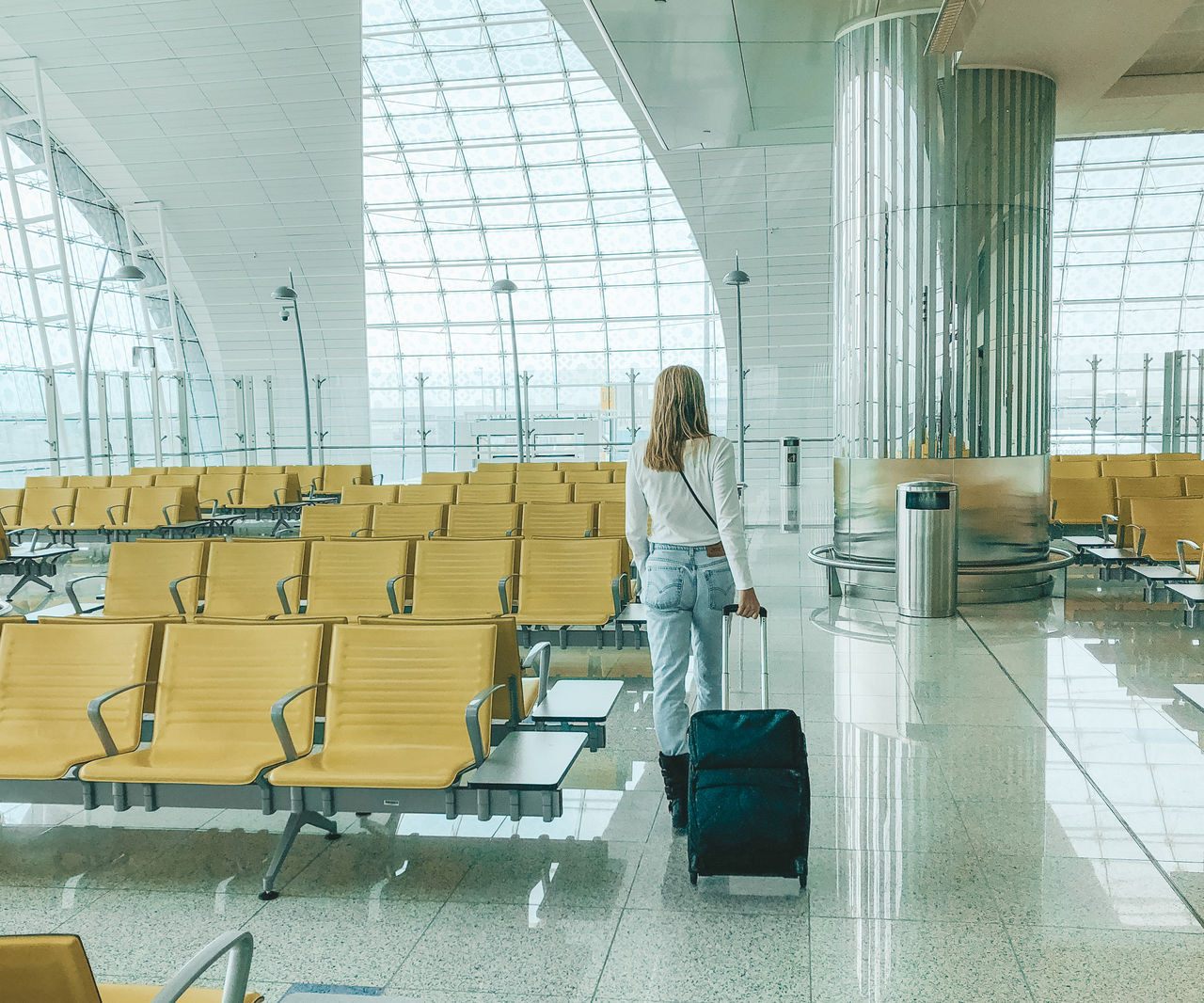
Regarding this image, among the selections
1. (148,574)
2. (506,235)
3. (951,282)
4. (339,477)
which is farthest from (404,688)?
(506,235)

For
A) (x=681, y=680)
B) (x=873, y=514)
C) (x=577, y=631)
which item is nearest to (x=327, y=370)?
(x=873, y=514)

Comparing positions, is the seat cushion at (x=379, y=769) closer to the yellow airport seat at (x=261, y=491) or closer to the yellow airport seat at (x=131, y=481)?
the yellow airport seat at (x=261, y=491)

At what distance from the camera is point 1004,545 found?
9.63 m

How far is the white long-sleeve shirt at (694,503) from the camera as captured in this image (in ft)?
13.3

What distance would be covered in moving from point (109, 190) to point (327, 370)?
7945mm

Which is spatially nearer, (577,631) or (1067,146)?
(577,631)

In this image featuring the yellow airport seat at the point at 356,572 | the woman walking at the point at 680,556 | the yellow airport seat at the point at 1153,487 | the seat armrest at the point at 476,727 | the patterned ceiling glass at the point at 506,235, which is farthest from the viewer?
the patterned ceiling glass at the point at 506,235

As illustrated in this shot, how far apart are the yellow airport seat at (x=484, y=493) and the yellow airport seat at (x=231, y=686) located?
22.2ft

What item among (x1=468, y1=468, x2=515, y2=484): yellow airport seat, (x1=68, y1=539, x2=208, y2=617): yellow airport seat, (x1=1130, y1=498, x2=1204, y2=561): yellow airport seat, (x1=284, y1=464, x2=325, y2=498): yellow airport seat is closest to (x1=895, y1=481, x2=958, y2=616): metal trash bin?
(x1=1130, y1=498, x2=1204, y2=561): yellow airport seat

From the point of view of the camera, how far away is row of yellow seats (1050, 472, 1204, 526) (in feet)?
35.7

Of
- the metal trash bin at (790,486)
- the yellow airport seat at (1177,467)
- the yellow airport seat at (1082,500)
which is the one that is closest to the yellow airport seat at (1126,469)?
the yellow airport seat at (1177,467)

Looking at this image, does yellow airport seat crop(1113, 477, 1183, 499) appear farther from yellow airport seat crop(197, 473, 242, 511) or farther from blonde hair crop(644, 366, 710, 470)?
yellow airport seat crop(197, 473, 242, 511)

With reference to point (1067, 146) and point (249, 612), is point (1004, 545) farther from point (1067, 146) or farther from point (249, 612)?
point (1067, 146)

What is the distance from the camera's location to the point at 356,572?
22.3ft
